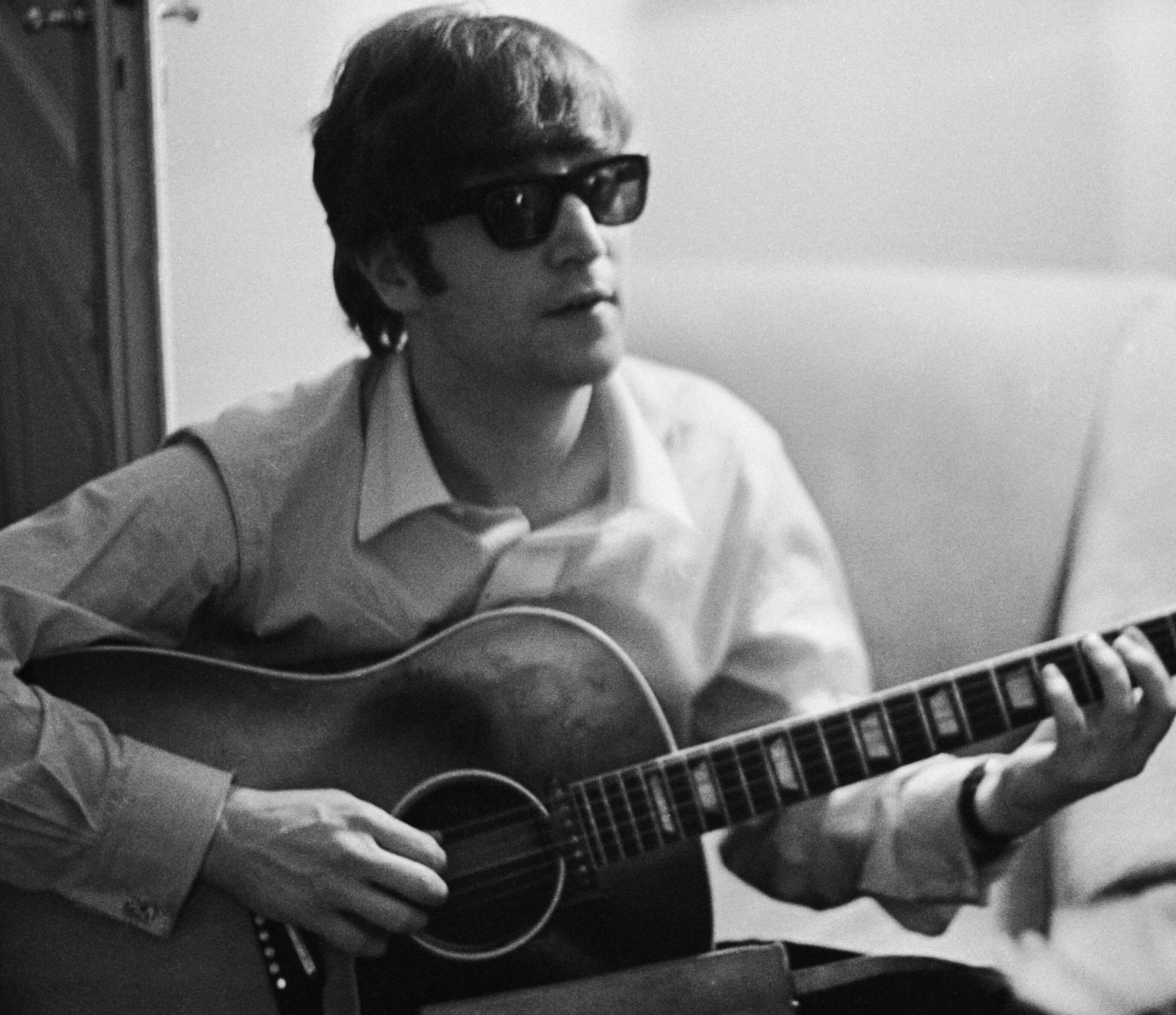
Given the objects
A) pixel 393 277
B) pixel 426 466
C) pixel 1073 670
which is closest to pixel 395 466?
pixel 426 466

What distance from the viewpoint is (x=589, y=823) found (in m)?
1.27

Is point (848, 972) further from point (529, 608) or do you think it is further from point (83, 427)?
point (83, 427)

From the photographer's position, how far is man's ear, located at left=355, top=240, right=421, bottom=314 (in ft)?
4.73

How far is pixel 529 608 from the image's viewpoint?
1305 mm

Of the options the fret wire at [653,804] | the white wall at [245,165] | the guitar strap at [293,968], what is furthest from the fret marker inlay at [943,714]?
the white wall at [245,165]

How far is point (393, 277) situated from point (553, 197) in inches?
7.4

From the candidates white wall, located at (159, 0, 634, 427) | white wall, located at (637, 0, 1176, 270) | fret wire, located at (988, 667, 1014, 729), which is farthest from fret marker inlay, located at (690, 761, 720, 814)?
white wall, located at (159, 0, 634, 427)

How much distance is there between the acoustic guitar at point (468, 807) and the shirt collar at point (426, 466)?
145 mm

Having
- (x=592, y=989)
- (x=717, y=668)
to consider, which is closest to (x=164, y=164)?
(x=717, y=668)

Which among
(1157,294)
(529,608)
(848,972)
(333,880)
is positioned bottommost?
(848,972)

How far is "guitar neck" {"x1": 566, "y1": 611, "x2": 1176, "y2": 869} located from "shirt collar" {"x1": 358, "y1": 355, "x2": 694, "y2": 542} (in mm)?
224

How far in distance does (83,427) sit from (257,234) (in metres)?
0.25

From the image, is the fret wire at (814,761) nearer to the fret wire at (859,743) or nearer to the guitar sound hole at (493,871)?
the fret wire at (859,743)

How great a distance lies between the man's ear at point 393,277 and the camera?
144cm
